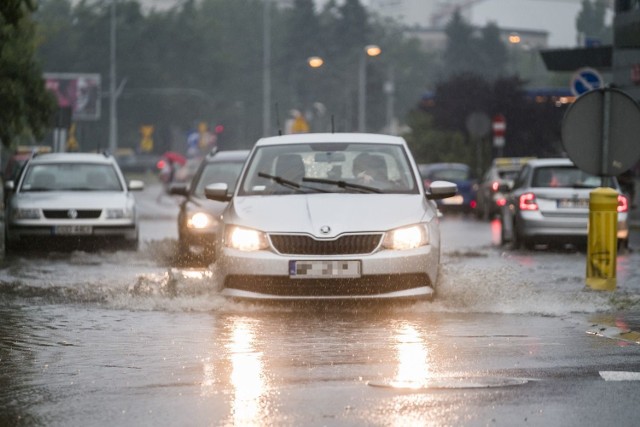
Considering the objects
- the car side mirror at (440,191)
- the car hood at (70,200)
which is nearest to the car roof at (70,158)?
the car hood at (70,200)

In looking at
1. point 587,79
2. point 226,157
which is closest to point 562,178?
point 226,157

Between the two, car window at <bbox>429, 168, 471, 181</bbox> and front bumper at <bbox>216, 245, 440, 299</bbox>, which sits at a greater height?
front bumper at <bbox>216, 245, 440, 299</bbox>

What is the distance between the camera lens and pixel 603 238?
50.8 ft

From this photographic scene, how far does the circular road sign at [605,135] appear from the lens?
52.2 feet

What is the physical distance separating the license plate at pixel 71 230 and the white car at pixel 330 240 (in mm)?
8681

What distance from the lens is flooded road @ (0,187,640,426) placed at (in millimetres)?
8094

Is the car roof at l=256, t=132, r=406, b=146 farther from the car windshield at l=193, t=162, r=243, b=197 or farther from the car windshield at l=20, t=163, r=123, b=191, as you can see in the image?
the car windshield at l=20, t=163, r=123, b=191

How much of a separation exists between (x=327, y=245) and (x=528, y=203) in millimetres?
11702

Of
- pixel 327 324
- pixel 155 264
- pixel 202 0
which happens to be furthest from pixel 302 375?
pixel 202 0

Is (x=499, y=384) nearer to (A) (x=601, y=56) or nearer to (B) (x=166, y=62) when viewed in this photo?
(A) (x=601, y=56)

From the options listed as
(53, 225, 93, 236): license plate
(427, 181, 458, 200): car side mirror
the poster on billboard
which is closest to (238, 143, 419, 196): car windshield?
(427, 181, 458, 200): car side mirror

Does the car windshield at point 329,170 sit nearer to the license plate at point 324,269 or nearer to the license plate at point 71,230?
the license plate at point 324,269

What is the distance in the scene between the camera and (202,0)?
580ft

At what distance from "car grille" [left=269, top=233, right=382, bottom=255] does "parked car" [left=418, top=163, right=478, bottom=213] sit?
3040 cm
